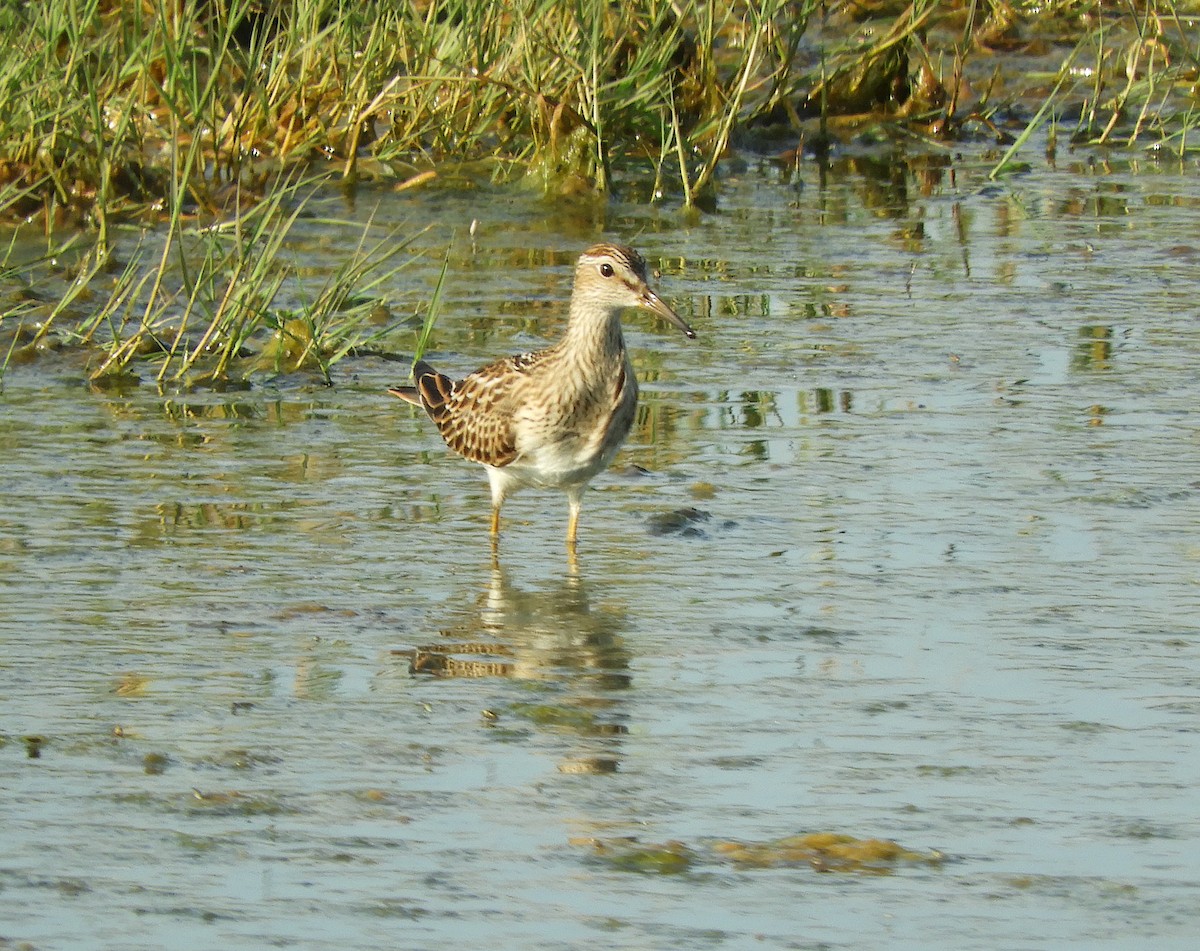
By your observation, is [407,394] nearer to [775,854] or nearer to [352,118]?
[352,118]

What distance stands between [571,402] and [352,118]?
5.18 m

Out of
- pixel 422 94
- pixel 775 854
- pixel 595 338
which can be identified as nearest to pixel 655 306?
pixel 595 338

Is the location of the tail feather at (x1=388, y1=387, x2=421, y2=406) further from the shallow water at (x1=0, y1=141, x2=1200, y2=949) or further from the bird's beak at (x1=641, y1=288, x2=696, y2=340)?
the bird's beak at (x1=641, y1=288, x2=696, y2=340)

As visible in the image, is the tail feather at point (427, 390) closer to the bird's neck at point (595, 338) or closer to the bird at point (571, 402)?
the bird at point (571, 402)

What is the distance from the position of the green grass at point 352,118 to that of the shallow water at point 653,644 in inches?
19.4

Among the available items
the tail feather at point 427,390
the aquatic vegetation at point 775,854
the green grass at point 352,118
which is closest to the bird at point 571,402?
the tail feather at point 427,390

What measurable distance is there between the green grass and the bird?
1277 mm

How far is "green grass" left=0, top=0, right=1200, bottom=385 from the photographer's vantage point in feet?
30.8

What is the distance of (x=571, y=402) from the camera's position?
7.45 metres

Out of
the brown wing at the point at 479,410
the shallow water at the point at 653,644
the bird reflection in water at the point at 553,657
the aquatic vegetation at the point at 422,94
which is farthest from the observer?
the aquatic vegetation at the point at 422,94

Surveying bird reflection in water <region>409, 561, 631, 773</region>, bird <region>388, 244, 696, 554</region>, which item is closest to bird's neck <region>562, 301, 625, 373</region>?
bird <region>388, 244, 696, 554</region>

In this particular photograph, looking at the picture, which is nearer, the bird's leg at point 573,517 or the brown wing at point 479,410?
the bird's leg at point 573,517

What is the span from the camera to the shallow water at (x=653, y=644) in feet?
14.5

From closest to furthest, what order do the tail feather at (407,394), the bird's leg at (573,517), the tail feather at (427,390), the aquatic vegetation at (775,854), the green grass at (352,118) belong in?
the aquatic vegetation at (775,854), the bird's leg at (573,517), the tail feather at (427,390), the tail feather at (407,394), the green grass at (352,118)
